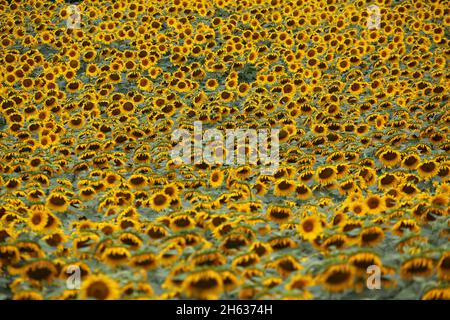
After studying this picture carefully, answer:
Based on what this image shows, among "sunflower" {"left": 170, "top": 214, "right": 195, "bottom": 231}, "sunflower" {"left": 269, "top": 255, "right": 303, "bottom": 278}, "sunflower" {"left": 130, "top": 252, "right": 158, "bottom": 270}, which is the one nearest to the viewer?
"sunflower" {"left": 269, "top": 255, "right": 303, "bottom": 278}

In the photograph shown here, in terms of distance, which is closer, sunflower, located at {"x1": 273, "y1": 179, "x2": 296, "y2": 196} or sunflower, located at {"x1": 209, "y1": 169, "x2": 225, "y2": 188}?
sunflower, located at {"x1": 273, "y1": 179, "x2": 296, "y2": 196}

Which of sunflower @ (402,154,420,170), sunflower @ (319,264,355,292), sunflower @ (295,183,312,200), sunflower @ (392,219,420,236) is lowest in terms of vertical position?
sunflower @ (319,264,355,292)

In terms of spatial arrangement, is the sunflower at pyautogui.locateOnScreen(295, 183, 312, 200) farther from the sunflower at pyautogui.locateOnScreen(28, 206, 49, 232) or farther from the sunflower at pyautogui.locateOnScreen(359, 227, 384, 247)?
the sunflower at pyautogui.locateOnScreen(28, 206, 49, 232)

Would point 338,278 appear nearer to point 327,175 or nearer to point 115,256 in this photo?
point 115,256

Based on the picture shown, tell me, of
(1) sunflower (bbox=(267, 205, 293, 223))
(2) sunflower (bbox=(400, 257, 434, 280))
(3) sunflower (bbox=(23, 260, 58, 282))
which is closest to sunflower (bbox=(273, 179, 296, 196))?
(1) sunflower (bbox=(267, 205, 293, 223))

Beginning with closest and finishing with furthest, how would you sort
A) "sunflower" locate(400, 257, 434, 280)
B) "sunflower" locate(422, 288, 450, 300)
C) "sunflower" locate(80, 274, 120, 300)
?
"sunflower" locate(422, 288, 450, 300) < "sunflower" locate(400, 257, 434, 280) < "sunflower" locate(80, 274, 120, 300)

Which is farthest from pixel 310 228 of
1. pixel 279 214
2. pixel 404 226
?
pixel 404 226

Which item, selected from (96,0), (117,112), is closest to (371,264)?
(117,112)
